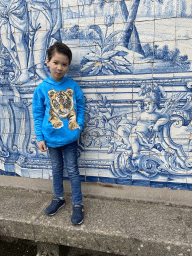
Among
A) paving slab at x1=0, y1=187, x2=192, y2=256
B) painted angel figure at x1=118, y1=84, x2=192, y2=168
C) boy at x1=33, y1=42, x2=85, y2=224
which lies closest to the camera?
paving slab at x1=0, y1=187, x2=192, y2=256

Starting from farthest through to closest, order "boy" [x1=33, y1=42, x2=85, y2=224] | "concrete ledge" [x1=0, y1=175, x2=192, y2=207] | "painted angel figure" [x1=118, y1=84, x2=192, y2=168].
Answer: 1. "concrete ledge" [x1=0, y1=175, x2=192, y2=207]
2. "painted angel figure" [x1=118, y1=84, x2=192, y2=168]
3. "boy" [x1=33, y1=42, x2=85, y2=224]

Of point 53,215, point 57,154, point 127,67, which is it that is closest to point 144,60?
point 127,67

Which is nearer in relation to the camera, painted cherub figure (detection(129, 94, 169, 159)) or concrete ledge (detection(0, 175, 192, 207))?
painted cherub figure (detection(129, 94, 169, 159))

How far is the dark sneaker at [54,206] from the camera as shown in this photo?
195cm

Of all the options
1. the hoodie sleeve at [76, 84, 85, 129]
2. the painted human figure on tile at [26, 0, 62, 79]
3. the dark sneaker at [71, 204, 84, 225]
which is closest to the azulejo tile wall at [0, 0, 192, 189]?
the painted human figure on tile at [26, 0, 62, 79]

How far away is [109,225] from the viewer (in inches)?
70.3

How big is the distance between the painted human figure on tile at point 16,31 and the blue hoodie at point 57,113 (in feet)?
1.72

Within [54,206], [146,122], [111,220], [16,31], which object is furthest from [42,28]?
[111,220]

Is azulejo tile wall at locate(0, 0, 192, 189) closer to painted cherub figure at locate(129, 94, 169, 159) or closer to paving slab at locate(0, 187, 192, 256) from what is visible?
painted cherub figure at locate(129, 94, 169, 159)

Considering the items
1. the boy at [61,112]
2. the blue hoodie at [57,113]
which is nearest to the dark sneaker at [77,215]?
the boy at [61,112]

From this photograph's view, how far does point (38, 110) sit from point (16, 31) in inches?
39.5

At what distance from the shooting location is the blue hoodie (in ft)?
5.84

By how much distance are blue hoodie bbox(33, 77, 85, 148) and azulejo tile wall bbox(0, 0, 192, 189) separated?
0.92ft

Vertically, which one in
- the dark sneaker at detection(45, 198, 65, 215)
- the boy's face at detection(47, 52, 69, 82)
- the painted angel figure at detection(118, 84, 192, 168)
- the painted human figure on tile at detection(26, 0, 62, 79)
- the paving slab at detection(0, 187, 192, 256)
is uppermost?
the painted human figure on tile at detection(26, 0, 62, 79)
